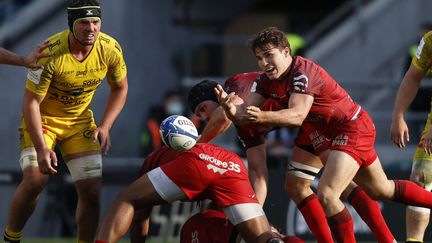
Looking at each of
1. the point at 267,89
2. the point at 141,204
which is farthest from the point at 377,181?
the point at 141,204

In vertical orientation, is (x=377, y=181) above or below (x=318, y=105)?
below

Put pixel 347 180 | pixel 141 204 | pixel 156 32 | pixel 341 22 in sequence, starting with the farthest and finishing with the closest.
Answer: pixel 341 22 < pixel 156 32 < pixel 347 180 < pixel 141 204

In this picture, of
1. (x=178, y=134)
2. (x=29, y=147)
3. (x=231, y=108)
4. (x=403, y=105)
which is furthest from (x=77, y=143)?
(x=403, y=105)

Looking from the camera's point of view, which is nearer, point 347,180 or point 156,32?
point 347,180

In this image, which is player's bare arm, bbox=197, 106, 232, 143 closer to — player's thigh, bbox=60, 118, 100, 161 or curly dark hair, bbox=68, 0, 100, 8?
player's thigh, bbox=60, 118, 100, 161

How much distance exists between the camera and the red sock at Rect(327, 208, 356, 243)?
986 cm

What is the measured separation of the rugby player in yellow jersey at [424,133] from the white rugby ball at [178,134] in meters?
2.08

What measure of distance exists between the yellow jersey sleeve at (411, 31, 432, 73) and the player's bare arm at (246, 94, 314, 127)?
1338mm

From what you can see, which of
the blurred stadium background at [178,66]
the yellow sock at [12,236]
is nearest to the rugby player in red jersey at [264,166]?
the yellow sock at [12,236]

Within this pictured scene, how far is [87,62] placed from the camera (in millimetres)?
10219

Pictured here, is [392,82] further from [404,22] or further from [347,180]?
[347,180]

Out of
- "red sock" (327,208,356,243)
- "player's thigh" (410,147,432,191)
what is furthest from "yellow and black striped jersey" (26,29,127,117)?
"player's thigh" (410,147,432,191)

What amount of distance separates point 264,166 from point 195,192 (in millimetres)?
1477

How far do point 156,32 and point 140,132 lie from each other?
7.49 feet
